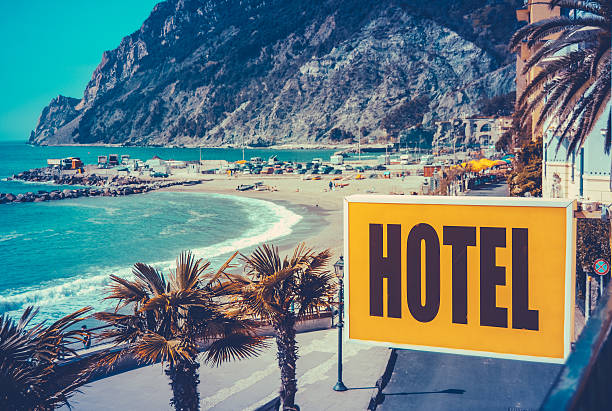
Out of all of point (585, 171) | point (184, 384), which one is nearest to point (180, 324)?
point (184, 384)

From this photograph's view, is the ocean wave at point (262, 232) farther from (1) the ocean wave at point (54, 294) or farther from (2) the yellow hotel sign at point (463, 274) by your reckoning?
(2) the yellow hotel sign at point (463, 274)

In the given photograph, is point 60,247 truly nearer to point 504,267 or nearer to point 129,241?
point 129,241

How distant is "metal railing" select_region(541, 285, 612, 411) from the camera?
1406mm

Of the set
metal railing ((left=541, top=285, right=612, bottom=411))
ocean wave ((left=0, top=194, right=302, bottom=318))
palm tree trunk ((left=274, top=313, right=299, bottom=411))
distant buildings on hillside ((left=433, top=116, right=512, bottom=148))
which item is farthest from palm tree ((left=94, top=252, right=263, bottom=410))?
distant buildings on hillside ((left=433, top=116, right=512, bottom=148))

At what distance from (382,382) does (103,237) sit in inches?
1334

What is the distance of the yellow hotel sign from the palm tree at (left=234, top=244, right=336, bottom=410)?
243cm

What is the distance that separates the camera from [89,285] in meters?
25.8

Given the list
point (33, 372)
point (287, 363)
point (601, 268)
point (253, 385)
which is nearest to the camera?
point (33, 372)

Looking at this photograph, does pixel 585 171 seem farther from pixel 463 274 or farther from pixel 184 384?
pixel 184 384

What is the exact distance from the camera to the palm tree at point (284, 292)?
25.3ft

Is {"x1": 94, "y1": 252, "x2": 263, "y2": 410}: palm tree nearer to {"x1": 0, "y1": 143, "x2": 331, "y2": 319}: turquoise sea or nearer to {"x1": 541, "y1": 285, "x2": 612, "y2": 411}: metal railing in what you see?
{"x1": 541, "y1": 285, "x2": 612, "y2": 411}: metal railing

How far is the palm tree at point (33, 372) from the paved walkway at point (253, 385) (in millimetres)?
4492

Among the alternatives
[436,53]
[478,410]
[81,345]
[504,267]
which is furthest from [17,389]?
[436,53]

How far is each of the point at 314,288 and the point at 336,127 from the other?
181 metres
